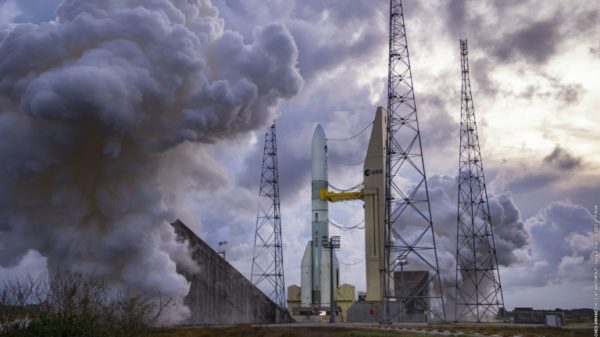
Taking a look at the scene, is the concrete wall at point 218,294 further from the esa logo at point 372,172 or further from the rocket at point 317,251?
the esa logo at point 372,172

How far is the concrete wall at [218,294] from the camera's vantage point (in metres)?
57.6

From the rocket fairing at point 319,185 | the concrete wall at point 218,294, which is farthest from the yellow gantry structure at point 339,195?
the concrete wall at point 218,294

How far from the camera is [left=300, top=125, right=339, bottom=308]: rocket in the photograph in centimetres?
8019

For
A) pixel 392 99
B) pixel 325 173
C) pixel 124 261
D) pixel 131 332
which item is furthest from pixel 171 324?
pixel 325 173

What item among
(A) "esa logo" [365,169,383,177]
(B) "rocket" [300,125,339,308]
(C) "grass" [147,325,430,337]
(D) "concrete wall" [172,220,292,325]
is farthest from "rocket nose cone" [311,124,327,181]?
(C) "grass" [147,325,430,337]

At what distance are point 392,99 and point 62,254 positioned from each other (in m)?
33.0

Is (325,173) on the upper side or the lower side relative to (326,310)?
upper

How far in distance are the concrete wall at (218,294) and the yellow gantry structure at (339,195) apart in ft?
67.3

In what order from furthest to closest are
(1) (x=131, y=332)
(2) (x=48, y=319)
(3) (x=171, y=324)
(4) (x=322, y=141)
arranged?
(4) (x=322, y=141)
(3) (x=171, y=324)
(1) (x=131, y=332)
(2) (x=48, y=319)

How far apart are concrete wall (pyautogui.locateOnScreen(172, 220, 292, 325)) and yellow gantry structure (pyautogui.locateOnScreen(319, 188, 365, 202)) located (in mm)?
20503

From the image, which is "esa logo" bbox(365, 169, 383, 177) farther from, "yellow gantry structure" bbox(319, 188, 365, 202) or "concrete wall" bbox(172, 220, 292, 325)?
"concrete wall" bbox(172, 220, 292, 325)

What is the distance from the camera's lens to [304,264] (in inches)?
3214

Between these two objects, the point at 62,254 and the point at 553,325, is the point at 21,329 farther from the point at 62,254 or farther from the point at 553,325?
the point at 553,325

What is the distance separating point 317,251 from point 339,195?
8.00 meters
